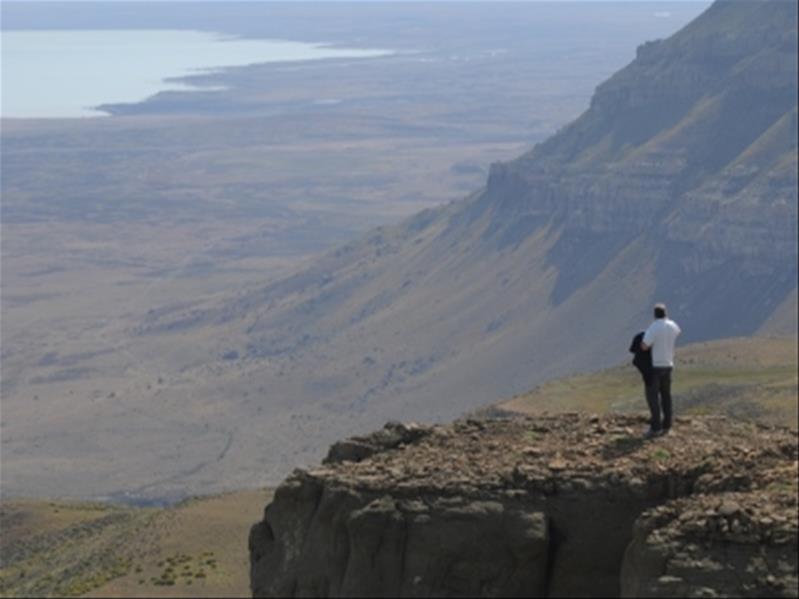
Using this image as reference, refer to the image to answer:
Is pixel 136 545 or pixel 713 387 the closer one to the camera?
pixel 136 545

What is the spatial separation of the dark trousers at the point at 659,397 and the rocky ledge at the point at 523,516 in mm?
988

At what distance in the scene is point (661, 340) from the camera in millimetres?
35406

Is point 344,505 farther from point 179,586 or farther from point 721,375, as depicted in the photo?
point 721,375

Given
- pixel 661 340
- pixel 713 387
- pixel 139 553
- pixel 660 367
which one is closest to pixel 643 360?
pixel 660 367

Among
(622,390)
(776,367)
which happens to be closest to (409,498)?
(622,390)

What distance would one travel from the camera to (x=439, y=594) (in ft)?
104

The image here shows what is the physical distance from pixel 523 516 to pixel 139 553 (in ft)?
47.8

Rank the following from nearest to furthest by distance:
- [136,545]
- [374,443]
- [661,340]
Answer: [661,340]
[374,443]
[136,545]

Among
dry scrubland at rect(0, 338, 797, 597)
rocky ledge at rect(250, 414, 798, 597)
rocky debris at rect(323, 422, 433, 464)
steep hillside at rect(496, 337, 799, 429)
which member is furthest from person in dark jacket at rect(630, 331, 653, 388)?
steep hillside at rect(496, 337, 799, 429)

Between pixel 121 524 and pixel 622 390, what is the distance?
7552cm

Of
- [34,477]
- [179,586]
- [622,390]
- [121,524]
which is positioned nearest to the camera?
[179,586]

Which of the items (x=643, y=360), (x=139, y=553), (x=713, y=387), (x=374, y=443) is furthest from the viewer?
(x=713, y=387)

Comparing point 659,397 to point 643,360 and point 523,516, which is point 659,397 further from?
point 523,516

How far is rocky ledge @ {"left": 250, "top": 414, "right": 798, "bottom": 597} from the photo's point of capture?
30.6 metres
